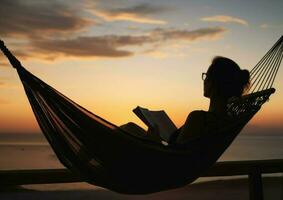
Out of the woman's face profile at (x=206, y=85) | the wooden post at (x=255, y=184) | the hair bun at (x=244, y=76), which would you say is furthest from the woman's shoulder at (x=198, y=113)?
the wooden post at (x=255, y=184)

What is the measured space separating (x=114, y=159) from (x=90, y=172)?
145 millimetres

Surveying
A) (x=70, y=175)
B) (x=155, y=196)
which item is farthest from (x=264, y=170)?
(x=155, y=196)

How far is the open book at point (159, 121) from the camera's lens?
234 cm

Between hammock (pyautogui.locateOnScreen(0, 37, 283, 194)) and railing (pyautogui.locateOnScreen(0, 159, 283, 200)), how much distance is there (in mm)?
370

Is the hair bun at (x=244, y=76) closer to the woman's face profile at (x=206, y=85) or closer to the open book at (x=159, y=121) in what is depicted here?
the woman's face profile at (x=206, y=85)

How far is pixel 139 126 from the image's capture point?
2.42m

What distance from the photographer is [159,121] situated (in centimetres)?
244

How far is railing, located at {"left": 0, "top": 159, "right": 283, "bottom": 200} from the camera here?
2264 millimetres

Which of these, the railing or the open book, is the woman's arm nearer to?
the open book

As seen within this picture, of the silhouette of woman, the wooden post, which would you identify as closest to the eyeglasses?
the silhouette of woman

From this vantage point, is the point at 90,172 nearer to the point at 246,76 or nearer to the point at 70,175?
the point at 70,175

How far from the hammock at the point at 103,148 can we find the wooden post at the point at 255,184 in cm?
112

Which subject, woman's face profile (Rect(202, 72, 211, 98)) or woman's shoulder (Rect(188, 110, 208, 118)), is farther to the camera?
woman's face profile (Rect(202, 72, 211, 98))

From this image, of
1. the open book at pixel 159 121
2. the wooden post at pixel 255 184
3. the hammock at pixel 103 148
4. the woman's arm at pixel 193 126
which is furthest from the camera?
the wooden post at pixel 255 184
